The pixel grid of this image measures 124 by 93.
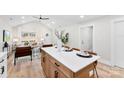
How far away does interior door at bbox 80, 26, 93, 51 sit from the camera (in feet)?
6.27

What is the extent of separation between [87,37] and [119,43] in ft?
2.69

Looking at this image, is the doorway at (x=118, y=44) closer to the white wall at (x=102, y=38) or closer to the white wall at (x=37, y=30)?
the white wall at (x=102, y=38)

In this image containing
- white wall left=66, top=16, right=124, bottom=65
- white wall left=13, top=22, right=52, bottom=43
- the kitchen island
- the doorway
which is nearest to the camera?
the kitchen island

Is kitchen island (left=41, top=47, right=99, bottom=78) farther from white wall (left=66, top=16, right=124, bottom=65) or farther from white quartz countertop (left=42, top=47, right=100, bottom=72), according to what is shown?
white wall (left=66, top=16, right=124, bottom=65)

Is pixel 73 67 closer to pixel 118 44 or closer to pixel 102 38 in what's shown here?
pixel 102 38


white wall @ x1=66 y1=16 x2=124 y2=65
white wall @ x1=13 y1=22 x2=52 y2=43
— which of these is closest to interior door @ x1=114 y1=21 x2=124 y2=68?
white wall @ x1=66 y1=16 x2=124 y2=65

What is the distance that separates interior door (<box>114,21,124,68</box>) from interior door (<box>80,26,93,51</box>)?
60cm

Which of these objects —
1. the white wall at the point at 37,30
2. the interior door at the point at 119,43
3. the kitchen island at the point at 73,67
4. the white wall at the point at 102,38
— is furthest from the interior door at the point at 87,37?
the white wall at the point at 37,30

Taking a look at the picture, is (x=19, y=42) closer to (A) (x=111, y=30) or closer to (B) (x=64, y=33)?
(B) (x=64, y=33)

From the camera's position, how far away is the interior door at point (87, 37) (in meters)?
1.91
